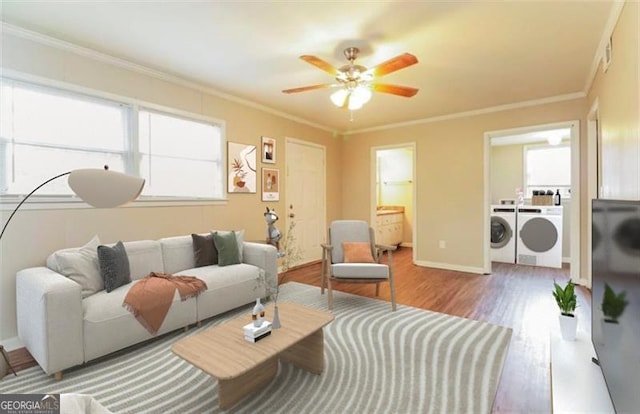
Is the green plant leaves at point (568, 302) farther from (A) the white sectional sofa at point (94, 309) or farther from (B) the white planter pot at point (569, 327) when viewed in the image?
(A) the white sectional sofa at point (94, 309)

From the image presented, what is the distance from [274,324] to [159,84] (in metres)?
2.96

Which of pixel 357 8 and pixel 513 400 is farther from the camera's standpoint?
pixel 357 8

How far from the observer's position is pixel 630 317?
108 centimetres

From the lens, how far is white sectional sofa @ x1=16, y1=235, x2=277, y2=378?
197 cm

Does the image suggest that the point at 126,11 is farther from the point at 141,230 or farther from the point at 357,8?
the point at 141,230

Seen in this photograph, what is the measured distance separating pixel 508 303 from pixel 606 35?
264 cm

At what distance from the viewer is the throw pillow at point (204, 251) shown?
325cm

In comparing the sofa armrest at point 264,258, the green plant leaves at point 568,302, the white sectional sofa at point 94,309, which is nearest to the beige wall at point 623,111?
the green plant leaves at point 568,302

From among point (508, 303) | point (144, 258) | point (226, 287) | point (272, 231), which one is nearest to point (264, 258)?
point (226, 287)

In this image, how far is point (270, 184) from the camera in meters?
4.63

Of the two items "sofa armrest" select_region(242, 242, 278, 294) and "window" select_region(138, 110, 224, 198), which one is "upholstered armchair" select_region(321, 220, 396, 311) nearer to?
"sofa armrest" select_region(242, 242, 278, 294)

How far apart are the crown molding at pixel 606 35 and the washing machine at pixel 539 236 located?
2.29 meters

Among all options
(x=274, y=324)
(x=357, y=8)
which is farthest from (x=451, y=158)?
(x=274, y=324)

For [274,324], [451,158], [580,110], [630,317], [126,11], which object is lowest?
[274,324]
